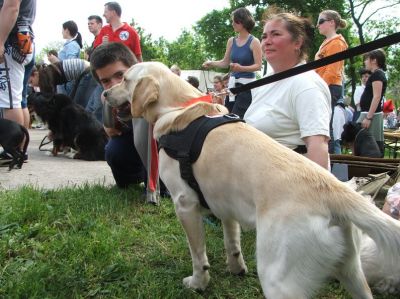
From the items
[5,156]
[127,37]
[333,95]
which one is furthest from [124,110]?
[127,37]

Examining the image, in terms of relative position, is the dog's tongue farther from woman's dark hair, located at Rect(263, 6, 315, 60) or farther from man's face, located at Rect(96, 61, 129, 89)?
woman's dark hair, located at Rect(263, 6, 315, 60)

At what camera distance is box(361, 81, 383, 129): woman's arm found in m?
6.62

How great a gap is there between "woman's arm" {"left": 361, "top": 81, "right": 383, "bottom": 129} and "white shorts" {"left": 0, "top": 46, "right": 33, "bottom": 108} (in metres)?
4.95

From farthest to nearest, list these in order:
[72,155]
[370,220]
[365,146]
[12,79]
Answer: [72,155] → [365,146] → [12,79] → [370,220]

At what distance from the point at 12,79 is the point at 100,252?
296 cm

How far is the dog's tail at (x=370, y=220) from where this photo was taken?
1562 millimetres

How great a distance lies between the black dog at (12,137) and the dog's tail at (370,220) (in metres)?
4.42

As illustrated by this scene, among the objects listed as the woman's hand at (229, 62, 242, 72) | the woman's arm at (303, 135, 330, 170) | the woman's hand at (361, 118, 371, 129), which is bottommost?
the woman's hand at (361, 118, 371, 129)

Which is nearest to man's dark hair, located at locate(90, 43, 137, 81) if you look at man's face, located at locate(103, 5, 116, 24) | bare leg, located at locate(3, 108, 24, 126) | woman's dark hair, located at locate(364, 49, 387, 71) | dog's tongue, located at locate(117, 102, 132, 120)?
dog's tongue, located at locate(117, 102, 132, 120)

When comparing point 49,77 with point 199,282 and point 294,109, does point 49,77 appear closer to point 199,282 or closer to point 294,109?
point 294,109

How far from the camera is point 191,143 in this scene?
7.52ft

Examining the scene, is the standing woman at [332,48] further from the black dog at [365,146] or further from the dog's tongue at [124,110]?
the dog's tongue at [124,110]

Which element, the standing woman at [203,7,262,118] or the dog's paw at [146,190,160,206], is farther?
the standing woman at [203,7,262,118]

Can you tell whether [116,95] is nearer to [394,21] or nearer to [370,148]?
[370,148]
